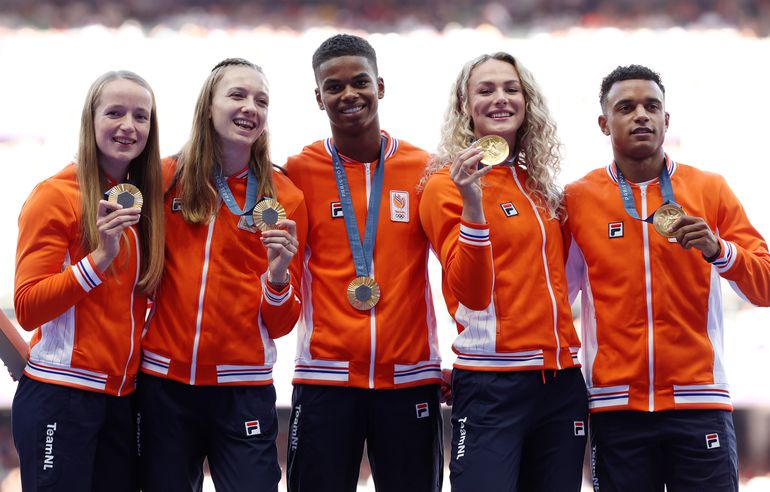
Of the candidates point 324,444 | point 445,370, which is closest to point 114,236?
point 324,444

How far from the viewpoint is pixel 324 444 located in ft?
10.00

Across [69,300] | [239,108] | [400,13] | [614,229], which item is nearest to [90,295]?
[69,300]

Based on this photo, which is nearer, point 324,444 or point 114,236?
point 114,236

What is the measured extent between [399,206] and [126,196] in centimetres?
98

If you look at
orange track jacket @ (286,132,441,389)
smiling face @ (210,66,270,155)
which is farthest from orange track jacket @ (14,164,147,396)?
orange track jacket @ (286,132,441,389)

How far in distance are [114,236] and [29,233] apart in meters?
0.31

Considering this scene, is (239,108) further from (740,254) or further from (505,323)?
(740,254)

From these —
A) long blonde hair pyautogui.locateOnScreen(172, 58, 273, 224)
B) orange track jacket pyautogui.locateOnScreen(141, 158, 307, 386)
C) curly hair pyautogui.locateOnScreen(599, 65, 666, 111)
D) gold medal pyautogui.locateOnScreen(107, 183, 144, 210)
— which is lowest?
orange track jacket pyautogui.locateOnScreen(141, 158, 307, 386)

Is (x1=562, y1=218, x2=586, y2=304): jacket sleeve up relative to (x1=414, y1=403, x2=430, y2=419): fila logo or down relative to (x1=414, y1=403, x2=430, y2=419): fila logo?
up

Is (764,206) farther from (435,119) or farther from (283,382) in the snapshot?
(283,382)

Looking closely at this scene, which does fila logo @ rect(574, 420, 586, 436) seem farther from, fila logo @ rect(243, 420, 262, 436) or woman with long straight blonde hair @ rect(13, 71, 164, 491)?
woman with long straight blonde hair @ rect(13, 71, 164, 491)

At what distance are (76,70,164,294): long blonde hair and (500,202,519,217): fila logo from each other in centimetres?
119

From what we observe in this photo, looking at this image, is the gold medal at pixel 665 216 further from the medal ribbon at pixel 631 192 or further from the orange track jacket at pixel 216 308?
the orange track jacket at pixel 216 308

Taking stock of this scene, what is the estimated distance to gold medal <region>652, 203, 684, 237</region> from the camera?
9.57ft
